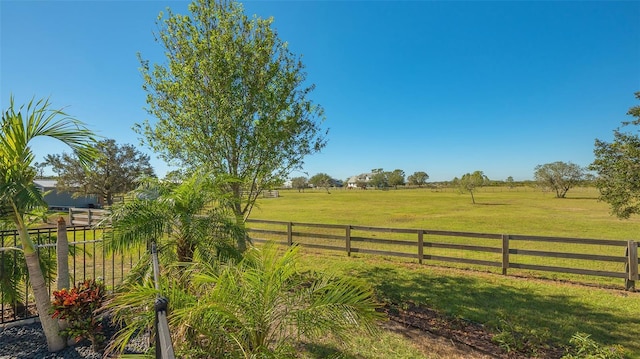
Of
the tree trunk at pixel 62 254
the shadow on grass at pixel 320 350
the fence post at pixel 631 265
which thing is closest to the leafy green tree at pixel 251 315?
the shadow on grass at pixel 320 350

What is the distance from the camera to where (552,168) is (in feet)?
168

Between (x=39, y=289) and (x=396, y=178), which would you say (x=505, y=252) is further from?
(x=396, y=178)

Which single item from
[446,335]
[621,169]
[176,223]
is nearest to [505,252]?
[446,335]

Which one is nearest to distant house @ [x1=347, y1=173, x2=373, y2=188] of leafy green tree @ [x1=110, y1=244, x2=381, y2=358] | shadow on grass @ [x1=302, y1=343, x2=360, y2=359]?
shadow on grass @ [x1=302, y1=343, x2=360, y2=359]

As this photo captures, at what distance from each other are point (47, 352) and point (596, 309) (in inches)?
343

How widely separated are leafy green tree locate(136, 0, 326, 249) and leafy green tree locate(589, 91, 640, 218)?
34.0 feet

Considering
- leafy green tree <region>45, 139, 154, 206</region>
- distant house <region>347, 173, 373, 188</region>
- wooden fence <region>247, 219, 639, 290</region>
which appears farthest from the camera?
distant house <region>347, 173, 373, 188</region>

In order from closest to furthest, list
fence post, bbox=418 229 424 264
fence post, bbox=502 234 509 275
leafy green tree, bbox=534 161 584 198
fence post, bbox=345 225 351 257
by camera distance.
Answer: fence post, bbox=502 234 509 275
fence post, bbox=418 229 424 264
fence post, bbox=345 225 351 257
leafy green tree, bbox=534 161 584 198

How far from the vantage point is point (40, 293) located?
3.40 m

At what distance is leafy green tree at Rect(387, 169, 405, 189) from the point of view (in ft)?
361

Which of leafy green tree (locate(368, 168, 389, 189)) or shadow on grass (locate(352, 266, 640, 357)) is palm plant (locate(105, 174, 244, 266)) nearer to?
shadow on grass (locate(352, 266, 640, 357))

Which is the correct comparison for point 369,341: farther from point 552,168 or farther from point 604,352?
point 552,168

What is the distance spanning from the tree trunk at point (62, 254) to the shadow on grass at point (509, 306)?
5.19 metres

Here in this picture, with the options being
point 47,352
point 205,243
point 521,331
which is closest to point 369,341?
point 521,331
